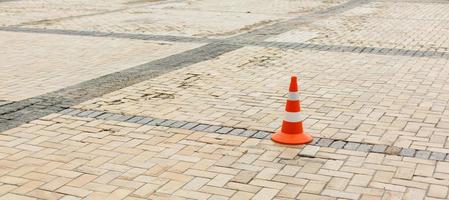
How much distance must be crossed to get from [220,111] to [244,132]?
0.85 meters

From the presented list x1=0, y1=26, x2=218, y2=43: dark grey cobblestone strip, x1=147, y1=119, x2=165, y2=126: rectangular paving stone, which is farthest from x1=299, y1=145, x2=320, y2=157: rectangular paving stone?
x1=0, y1=26, x2=218, y2=43: dark grey cobblestone strip

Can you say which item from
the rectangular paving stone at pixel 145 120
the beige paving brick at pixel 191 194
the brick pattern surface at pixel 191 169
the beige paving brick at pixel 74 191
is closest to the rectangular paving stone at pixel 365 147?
the brick pattern surface at pixel 191 169

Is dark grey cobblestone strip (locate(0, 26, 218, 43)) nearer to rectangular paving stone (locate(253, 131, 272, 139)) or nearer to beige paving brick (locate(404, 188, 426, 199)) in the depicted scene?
rectangular paving stone (locate(253, 131, 272, 139))

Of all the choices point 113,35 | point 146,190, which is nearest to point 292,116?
point 146,190

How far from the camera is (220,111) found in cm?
705

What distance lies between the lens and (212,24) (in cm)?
1466

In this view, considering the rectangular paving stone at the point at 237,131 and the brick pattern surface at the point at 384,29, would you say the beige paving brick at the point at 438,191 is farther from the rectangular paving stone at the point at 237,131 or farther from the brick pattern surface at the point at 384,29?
the brick pattern surface at the point at 384,29

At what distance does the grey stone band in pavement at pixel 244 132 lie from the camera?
18.3 ft

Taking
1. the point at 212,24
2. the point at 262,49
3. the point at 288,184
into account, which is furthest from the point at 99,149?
the point at 212,24

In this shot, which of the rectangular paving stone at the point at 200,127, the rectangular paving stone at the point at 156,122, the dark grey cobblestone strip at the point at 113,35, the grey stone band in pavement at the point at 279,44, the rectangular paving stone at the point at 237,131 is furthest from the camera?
the dark grey cobblestone strip at the point at 113,35

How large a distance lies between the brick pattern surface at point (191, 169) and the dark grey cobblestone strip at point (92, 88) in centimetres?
63

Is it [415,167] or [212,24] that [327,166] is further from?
[212,24]

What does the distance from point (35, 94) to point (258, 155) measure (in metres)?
3.60

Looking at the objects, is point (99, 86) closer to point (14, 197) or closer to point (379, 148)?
point (14, 197)
